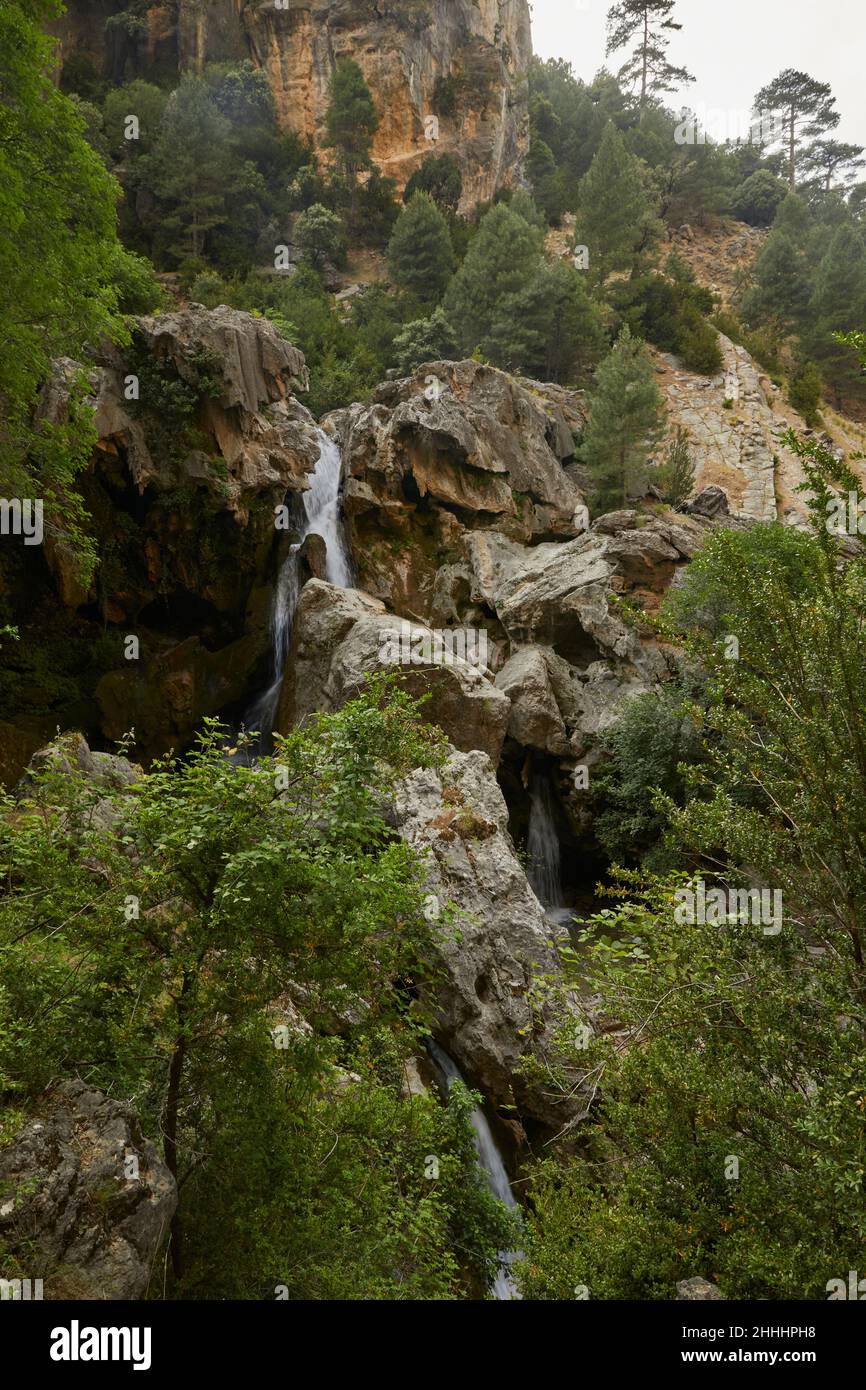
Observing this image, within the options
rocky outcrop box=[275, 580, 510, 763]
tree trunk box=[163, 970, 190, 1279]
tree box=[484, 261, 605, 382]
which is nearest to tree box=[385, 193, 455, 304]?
tree box=[484, 261, 605, 382]

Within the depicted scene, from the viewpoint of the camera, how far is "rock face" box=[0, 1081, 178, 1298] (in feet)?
13.8

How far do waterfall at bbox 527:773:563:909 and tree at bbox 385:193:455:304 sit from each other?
1071 inches

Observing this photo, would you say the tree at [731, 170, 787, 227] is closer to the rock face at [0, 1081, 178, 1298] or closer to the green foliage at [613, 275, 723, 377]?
the green foliage at [613, 275, 723, 377]

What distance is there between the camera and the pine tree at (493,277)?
102 feet

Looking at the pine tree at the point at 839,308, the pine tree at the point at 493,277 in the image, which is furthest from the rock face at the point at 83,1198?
the pine tree at the point at 839,308

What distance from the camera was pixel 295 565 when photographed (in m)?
21.9

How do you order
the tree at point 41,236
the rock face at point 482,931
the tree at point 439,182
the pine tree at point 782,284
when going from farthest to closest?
the tree at point 439,182, the pine tree at point 782,284, the rock face at point 482,931, the tree at point 41,236

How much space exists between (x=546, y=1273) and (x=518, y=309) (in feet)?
107

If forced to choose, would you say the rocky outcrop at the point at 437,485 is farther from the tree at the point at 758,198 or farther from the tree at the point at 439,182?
the tree at the point at 758,198

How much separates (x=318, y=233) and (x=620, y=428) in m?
24.2

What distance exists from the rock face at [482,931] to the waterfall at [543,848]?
19.3ft

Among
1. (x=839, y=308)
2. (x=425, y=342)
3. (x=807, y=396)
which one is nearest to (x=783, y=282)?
(x=839, y=308)

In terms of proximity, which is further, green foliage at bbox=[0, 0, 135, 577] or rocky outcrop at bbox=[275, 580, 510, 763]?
rocky outcrop at bbox=[275, 580, 510, 763]
